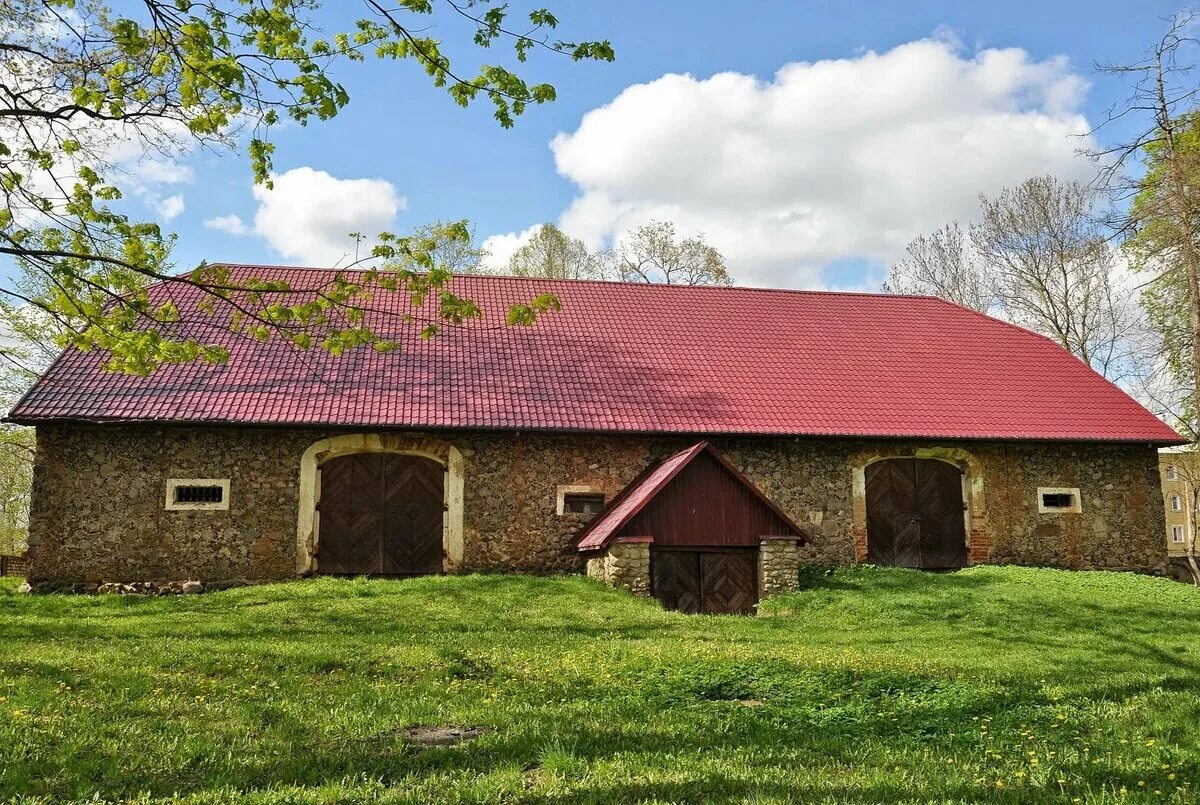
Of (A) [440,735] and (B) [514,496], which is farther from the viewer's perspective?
(B) [514,496]

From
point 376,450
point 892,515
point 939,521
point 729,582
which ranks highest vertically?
point 376,450

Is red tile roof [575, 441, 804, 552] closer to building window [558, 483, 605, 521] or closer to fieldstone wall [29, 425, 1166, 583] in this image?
building window [558, 483, 605, 521]

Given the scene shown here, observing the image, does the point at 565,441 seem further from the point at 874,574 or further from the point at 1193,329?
the point at 1193,329

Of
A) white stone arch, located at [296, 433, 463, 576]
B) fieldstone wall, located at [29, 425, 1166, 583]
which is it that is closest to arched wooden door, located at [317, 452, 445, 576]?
white stone arch, located at [296, 433, 463, 576]

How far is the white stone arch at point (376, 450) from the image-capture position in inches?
583

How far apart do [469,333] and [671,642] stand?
9765 mm

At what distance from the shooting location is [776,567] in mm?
13992

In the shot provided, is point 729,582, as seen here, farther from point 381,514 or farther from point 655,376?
point 381,514

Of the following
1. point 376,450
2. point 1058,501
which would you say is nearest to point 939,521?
point 1058,501

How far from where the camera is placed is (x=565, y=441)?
1550cm

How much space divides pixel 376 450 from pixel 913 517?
950cm

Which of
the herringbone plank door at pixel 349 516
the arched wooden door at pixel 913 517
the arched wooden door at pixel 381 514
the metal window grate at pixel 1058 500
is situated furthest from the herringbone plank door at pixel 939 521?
the herringbone plank door at pixel 349 516

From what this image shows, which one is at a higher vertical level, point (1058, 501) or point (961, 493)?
point (961, 493)

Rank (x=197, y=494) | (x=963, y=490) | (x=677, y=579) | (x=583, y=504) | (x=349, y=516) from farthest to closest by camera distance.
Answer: (x=963, y=490), (x=583, y=504), (x=349, y=516), (x=197, y=494), (x=677, y=579)
